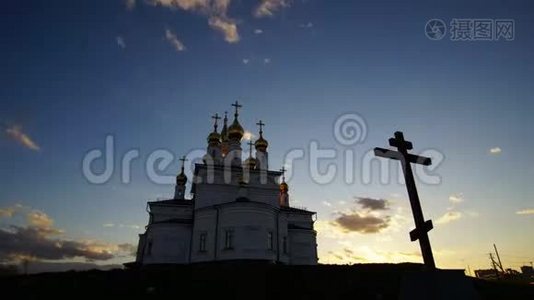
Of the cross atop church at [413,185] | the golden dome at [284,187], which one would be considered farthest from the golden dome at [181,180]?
the cross atop church at [413,185]

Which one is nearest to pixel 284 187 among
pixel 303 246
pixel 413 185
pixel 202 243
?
pixel 303 246

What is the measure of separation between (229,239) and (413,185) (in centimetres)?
1951

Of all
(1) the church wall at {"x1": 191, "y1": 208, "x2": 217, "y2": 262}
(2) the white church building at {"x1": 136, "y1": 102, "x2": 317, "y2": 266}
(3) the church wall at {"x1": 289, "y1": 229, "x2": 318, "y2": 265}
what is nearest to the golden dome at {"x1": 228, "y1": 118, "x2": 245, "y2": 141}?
(2) the white church building at {"x1": 136, "y1": 102, "x2": 317, "y2": 266}

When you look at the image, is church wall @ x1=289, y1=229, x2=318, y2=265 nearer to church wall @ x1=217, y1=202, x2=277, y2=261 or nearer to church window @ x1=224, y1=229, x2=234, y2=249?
church wall @ x1=217, y1=202, x2=277, y2=261

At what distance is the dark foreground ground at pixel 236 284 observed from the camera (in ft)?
44.9

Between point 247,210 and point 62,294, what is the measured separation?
1425cm

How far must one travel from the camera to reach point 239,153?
34.2 meters

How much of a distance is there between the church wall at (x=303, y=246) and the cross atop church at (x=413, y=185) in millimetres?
23557

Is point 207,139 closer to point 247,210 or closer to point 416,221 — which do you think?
point 247,210

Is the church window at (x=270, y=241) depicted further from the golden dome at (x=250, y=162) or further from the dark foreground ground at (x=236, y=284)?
the dark foreground ground at (x=236, y=284)

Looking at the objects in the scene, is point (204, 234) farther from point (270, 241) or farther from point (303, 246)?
point (303, 246)

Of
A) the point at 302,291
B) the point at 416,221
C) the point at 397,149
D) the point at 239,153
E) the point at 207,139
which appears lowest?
the point at 302,291

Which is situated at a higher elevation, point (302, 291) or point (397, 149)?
point (397, 149)

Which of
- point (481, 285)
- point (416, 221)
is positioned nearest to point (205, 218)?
point (481, 285)
